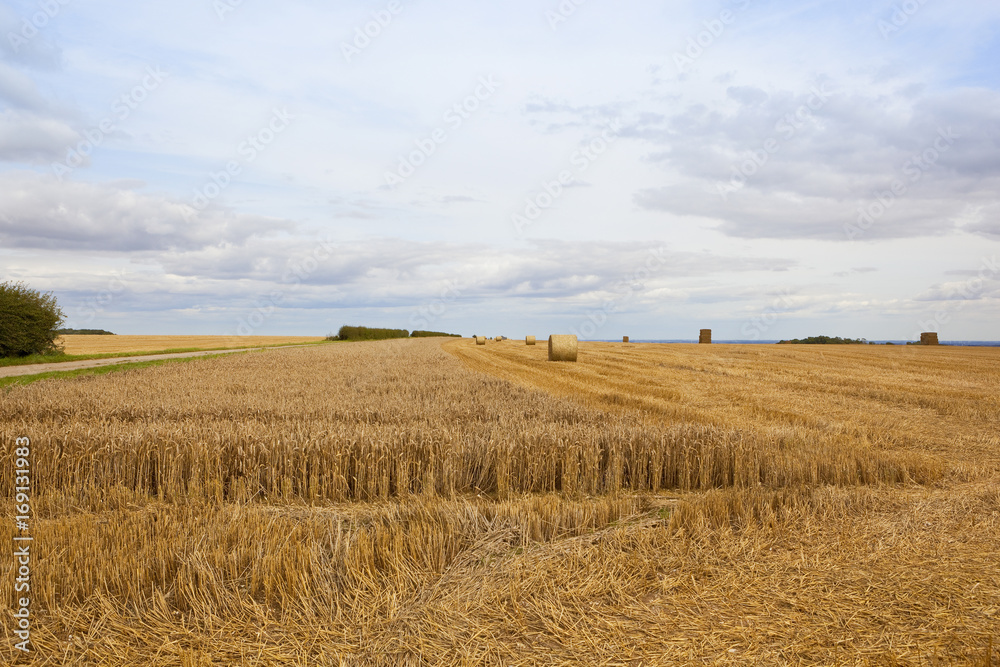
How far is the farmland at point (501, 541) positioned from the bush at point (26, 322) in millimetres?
27092

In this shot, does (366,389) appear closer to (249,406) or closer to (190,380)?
(249,406)

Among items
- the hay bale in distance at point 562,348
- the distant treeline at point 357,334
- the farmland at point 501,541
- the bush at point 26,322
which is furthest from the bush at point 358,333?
the farmland at point 501,541

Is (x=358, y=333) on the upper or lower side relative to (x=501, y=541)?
upper

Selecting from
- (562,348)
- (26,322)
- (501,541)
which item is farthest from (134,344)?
(501,541)

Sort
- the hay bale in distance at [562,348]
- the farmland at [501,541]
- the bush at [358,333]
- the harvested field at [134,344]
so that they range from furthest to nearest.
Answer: the bush at [358,333], the harvested field at [134,344], the hay bale in distance at [562,348], the farmland at [501,541]

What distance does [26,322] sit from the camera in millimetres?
30828


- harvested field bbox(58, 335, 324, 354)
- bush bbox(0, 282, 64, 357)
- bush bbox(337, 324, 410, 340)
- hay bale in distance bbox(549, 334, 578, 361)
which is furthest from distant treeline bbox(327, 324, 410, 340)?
hay bale in distance bbox(549, 334, 578, 361)

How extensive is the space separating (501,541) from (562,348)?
23684 millimetres

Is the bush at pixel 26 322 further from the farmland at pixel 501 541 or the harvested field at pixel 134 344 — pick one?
the farmland at pixel 501 541

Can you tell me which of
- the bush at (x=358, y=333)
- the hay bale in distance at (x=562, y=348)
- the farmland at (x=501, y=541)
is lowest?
the farmland at (x=501, y=541)

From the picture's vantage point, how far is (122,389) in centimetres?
1304

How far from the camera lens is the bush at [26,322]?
29.9 m

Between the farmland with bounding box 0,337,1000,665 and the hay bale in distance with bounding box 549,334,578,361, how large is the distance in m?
18.5

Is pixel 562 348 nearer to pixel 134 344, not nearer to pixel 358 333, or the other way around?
pixel 134 344
